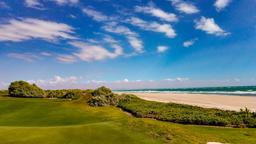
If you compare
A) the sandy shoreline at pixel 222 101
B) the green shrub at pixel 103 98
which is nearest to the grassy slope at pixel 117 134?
the green shrub at pixel 103 98

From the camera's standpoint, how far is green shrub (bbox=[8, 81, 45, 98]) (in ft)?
188

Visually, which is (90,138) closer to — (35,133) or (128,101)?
(35,133)

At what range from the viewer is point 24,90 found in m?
57.8

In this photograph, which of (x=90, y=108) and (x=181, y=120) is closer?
(x=181, y=120)

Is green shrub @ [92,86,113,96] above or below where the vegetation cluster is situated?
above

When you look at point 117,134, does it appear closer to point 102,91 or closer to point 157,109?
point 157,109

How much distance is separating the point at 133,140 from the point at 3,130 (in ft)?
27.7

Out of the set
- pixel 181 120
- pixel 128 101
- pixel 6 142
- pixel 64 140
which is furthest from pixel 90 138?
pixel 128 101

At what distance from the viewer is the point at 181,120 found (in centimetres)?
3259

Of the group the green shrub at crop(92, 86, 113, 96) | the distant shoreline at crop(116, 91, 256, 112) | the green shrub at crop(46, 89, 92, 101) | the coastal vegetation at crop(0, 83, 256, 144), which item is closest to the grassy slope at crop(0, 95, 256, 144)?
the coastal vegetation at crop(0, 83, 256, 144)

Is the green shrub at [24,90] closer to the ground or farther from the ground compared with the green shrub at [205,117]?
farther from the ground

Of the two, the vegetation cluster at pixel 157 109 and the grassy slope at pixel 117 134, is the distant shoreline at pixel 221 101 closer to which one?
the vegetation cluster at pixel 157 109

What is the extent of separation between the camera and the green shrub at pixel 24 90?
2259 inches

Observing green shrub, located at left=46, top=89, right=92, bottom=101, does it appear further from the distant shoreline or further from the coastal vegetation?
the distant shoreline
